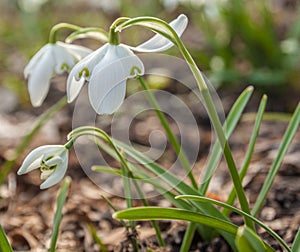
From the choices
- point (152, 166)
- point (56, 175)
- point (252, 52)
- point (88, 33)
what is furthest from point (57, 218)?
point (252, 52)

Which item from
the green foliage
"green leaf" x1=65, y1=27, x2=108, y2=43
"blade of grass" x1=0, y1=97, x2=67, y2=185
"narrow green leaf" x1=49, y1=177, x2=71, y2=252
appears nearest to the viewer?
"narrow green leaf" x1=49, y1=177, x2=71, y2=252

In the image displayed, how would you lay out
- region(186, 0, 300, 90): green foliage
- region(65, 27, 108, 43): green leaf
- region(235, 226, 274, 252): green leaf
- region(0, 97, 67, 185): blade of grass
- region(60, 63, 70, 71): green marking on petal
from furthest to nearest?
region(186, 0, 300, 90): green foliage, region(0, 97, 67, 185): blade of grass, region(60, 63, 70, 71): green marking on petal, region(65, 27, 108, 43): green leaf, region(235, 226, 274, 252): green leaf

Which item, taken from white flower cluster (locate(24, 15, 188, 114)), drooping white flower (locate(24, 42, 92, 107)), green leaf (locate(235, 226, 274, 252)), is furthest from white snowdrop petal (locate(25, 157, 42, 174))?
green leaf (locate(235, 226, 274, 252))

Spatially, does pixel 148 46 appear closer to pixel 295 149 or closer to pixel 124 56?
pixel 124 56

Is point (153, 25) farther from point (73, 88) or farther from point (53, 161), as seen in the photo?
point (53, 161)

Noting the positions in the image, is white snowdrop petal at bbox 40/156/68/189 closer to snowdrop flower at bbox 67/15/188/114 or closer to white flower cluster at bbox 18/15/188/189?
white flower cluster at bbox 18/15/188/189

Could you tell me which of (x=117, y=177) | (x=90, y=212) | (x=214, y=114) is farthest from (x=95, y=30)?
(x=117, y=177)
